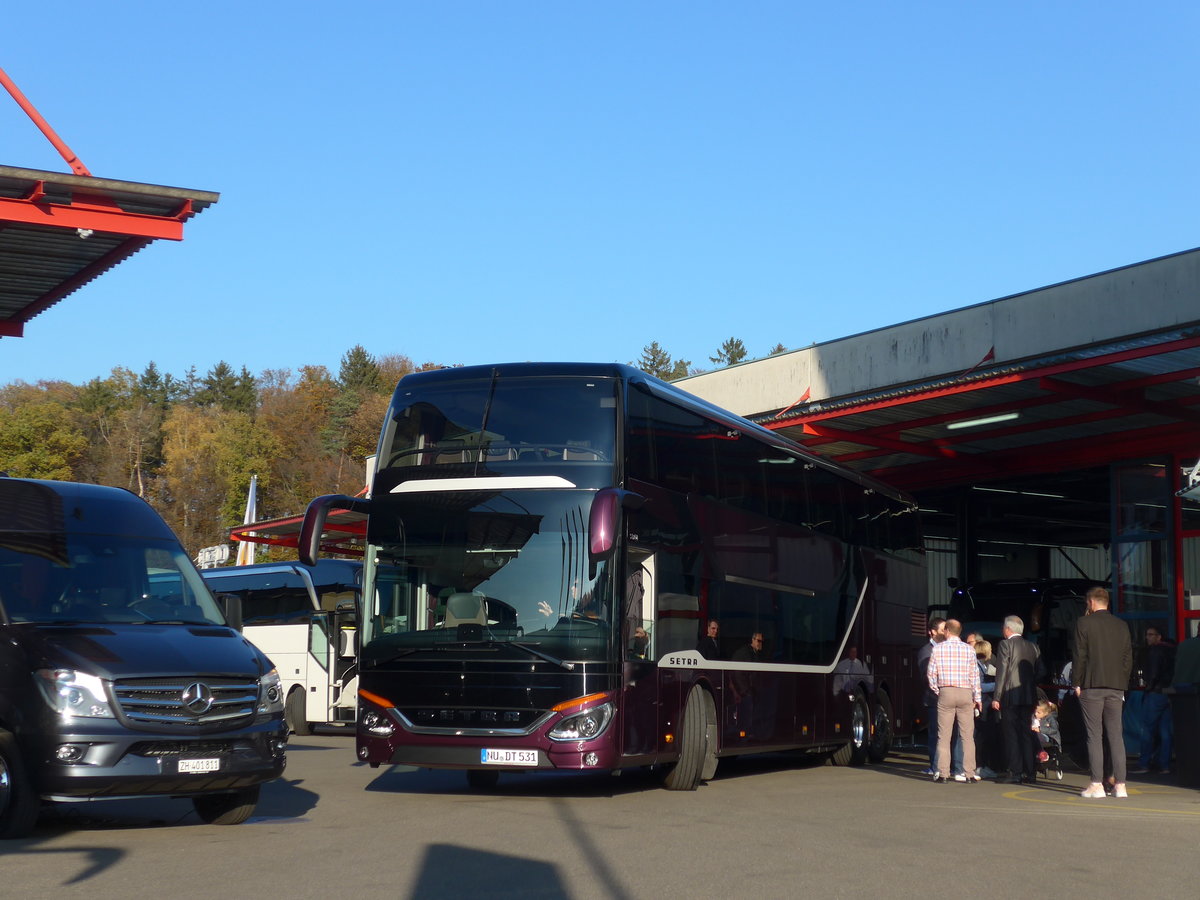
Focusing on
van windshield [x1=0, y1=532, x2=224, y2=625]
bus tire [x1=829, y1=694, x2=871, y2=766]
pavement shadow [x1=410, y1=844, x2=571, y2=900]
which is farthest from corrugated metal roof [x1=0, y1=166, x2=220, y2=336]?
bus tire [x1=829, y1=694, x2=871, y2=766]

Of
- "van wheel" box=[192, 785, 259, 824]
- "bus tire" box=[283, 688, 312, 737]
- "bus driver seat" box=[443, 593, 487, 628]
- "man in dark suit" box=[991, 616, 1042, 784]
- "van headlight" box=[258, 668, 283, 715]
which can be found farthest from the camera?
"bus tire" box=[283, 688, 312, 737]

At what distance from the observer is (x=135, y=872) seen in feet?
26.6

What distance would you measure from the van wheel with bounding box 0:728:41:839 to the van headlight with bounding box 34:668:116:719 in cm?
41

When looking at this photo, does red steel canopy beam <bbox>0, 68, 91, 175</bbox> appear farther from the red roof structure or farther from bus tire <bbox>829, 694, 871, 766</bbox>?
bus tire <bbox>829, 694, 871, 766</bbox>

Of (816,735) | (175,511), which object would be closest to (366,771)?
(816,735)

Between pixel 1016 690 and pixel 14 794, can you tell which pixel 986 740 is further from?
pixel 14 794

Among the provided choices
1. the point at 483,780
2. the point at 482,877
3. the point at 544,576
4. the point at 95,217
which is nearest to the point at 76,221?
→ the point at 95,217

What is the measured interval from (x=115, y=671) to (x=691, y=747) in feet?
21.0

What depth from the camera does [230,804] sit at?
34.2 feet

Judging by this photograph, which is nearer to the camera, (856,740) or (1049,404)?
(856,740)

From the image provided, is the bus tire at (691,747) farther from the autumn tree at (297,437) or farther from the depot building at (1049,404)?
the autumn tree at (297,437)

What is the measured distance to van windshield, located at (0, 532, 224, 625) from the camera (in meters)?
9.86

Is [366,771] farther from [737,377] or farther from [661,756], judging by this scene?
[737,377]

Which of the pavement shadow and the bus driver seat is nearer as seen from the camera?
the pavement shadow
